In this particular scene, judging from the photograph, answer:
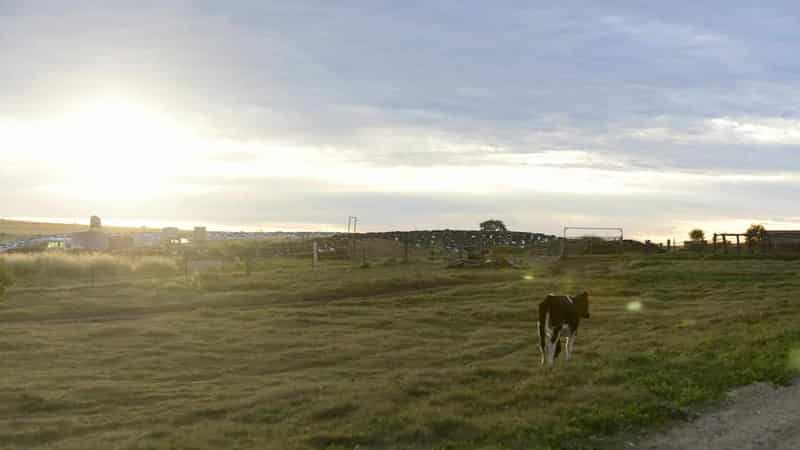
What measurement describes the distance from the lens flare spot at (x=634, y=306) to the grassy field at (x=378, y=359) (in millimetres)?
347

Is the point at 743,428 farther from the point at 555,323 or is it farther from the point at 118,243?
the point at 118,243

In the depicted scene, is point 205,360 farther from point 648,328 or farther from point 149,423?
point 648,328

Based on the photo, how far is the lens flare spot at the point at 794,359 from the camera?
61.4ft

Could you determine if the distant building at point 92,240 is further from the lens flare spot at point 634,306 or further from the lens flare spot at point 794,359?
the lens flare spot at point 794,359

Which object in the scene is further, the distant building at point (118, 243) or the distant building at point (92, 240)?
the distant building at point (92, 240)

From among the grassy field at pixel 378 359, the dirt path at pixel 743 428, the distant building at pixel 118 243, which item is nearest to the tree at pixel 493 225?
the distant building at pixel 118 243

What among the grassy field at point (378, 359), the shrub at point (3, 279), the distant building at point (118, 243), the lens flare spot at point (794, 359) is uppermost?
the distant building at point (118, 243)

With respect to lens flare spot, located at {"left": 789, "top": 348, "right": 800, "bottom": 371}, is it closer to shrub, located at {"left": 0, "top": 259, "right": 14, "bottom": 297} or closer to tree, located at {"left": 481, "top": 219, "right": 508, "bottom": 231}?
shrub, located at {"left": 0, "top": 259, "right": 14, "bottom": 297}

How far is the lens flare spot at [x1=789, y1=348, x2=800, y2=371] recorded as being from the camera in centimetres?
1872

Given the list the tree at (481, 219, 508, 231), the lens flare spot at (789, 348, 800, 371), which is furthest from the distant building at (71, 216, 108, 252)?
the lens flare spot at (789, 348, 800, 371)

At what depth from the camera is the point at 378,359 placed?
2891cm

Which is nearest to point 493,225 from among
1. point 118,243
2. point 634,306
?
point 118,243

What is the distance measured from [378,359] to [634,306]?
1777cm

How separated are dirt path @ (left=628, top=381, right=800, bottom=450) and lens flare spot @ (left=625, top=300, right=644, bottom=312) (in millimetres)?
24490
